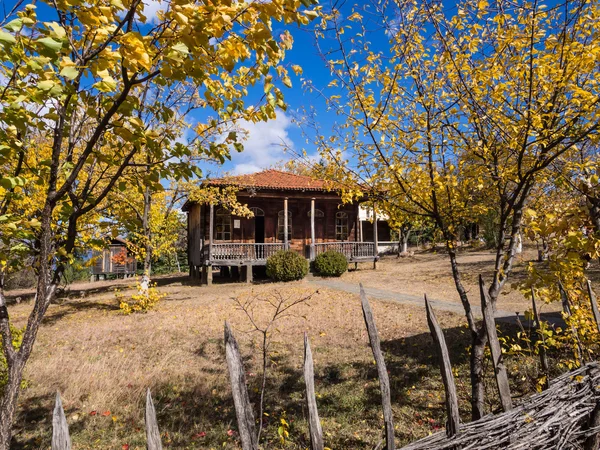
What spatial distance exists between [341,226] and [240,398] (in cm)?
1939

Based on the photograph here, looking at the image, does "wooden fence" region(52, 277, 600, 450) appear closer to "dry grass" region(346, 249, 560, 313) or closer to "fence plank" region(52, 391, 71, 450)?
"fence plank" region(52, 391, 71, 450)

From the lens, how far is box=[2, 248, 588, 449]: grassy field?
410cm

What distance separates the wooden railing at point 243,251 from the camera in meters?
17.1

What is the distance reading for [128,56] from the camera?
143 centimetres

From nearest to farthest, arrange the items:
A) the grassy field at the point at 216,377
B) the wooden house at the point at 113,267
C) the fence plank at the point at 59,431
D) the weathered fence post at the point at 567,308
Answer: the fence plank at the point at 59,431 → the weathered fence post at the point at 567,308 → the grassy field at the point at 216,377 → the wooden house at the point at 113,267

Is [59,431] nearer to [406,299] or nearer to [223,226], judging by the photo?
[406,299]

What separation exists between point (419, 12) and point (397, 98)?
0.73m

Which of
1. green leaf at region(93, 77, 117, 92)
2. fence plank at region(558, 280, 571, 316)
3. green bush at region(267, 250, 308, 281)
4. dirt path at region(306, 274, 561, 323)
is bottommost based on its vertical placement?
dirt path at region(306, 274, 561, 323)

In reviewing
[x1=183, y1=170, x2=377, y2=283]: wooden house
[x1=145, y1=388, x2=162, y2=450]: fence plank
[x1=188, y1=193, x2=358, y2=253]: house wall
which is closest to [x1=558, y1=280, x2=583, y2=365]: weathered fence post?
[x1=145, y1=388, x2=162, y2=450]: fence plank

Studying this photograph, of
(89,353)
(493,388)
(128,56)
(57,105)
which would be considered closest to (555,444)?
(493,388)

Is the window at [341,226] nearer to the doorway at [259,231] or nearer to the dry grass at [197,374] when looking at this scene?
the doorway at [259,231]

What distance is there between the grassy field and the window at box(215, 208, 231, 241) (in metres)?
8.48

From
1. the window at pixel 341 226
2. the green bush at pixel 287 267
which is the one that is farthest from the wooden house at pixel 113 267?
the window at pixel 341 226

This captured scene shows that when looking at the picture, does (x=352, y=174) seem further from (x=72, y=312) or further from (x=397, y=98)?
(x=72, y=312)
